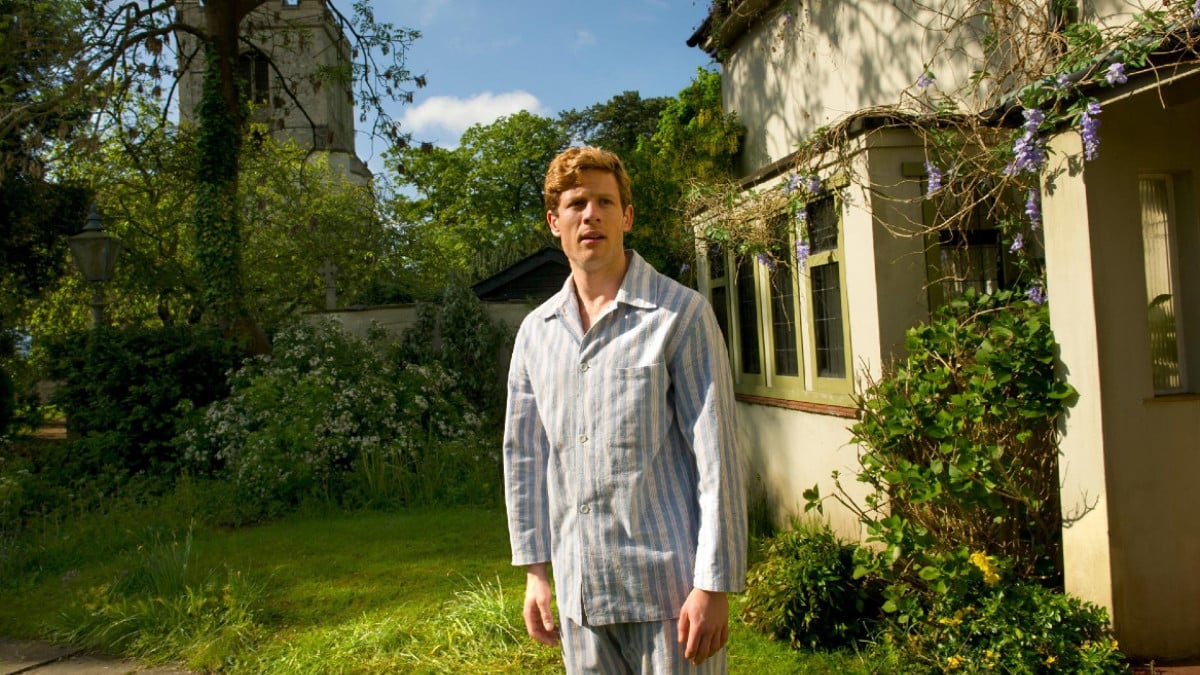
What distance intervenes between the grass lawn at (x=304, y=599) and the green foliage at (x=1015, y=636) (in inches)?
18.7

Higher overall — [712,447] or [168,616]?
[712,447]

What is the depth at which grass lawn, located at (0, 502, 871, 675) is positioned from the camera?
4.66m

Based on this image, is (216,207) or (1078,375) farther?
(216,207)

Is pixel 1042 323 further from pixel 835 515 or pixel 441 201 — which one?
pixel 441 201

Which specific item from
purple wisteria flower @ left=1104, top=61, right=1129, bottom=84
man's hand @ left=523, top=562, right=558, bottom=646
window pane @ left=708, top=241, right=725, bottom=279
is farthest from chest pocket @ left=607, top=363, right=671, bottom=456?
window pane @ left=708, top=241, right=725, bottom=279

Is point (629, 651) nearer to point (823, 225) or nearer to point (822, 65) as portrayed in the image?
point (823, 225)

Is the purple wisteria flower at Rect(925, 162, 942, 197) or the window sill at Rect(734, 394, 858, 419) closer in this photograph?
the purple wisteria flower at Rect(925, 162, 942, 197)

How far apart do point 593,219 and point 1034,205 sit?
2.89 metres

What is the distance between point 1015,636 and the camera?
360cm

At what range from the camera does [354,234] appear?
20.1 metres

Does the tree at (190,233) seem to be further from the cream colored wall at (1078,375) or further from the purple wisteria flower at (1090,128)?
the purple wisteria flower at (1090,128)

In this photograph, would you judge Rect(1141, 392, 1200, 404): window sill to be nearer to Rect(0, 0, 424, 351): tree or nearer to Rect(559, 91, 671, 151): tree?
Rect(0, 0, 424, 351): tree

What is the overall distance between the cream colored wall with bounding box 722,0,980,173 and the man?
4009 millimetres

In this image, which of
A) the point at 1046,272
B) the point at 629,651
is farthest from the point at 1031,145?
the point at 629,651
